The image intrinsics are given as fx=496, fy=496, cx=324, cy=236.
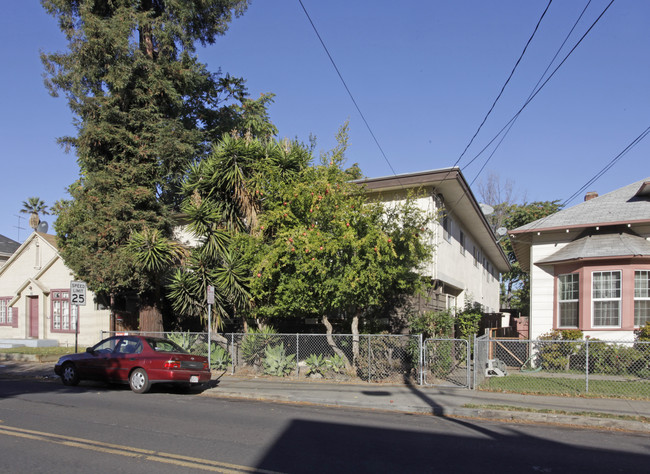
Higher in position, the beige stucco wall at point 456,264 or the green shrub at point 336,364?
the beige stucco wall at point 456,264

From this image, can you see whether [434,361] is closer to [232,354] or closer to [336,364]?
[336,364]

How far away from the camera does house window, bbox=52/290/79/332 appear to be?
81.6 feet

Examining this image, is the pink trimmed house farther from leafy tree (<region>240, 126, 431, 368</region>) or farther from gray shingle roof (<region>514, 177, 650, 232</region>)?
leafy tree (<region>240, 126, 431, 368</region>)

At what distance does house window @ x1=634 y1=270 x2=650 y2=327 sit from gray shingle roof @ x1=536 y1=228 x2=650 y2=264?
2.43ft

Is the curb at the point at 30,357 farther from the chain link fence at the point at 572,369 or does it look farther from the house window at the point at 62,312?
the chain link fence at the point at 572,369

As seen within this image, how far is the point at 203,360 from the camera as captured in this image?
42.3ft

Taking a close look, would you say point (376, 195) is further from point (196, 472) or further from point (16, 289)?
point (16, 289)

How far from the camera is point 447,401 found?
1066cm

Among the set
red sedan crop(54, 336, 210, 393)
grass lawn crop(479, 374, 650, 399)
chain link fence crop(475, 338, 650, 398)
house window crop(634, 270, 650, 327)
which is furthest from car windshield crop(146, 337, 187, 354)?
house window crop(634, 270, 650, 327)

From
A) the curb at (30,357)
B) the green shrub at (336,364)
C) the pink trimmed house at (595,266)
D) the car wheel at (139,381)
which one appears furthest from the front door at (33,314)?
the pink trimmed house at (595,266)

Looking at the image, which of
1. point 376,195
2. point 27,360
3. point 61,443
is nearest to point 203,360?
point 61,443

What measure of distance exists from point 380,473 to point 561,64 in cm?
1067

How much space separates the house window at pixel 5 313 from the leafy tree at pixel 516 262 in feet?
105

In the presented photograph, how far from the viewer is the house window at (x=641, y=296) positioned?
14.4 m
